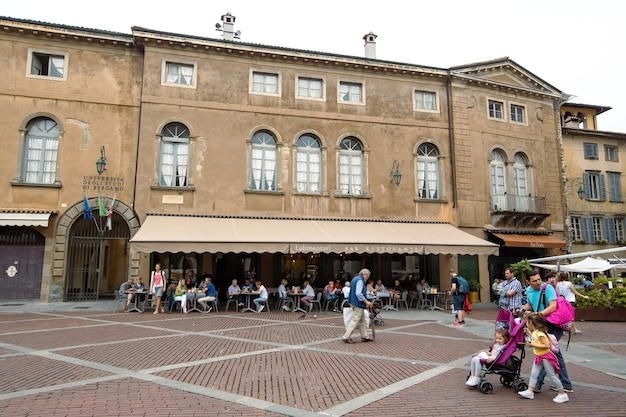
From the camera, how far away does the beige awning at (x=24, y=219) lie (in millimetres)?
14469

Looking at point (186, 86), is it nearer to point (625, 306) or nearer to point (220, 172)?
point (220, 172)

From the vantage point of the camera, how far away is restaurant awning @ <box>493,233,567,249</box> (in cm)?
1844

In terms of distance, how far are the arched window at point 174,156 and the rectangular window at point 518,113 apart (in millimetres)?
14647

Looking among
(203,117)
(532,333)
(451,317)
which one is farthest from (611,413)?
(203,117)

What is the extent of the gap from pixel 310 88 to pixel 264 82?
188 cm

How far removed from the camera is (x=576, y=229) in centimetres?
2605

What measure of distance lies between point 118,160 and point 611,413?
1568 cm

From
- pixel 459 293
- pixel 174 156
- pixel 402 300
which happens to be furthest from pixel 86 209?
pixel 459 293

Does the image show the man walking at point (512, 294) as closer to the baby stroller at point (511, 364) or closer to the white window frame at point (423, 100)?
the baby stroller at point (511, 364)

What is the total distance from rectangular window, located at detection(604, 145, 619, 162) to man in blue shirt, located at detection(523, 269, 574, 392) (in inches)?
1010

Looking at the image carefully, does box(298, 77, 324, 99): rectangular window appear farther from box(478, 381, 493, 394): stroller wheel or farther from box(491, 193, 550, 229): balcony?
box(478, 381, 493, 394): stroller wheel

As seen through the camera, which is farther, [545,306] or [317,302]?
[317,302]

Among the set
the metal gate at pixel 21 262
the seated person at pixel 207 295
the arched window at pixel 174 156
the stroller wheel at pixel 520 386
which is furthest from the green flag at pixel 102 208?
the stroller wheel at pixel 520 386

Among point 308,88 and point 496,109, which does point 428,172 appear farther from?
point 308,88
